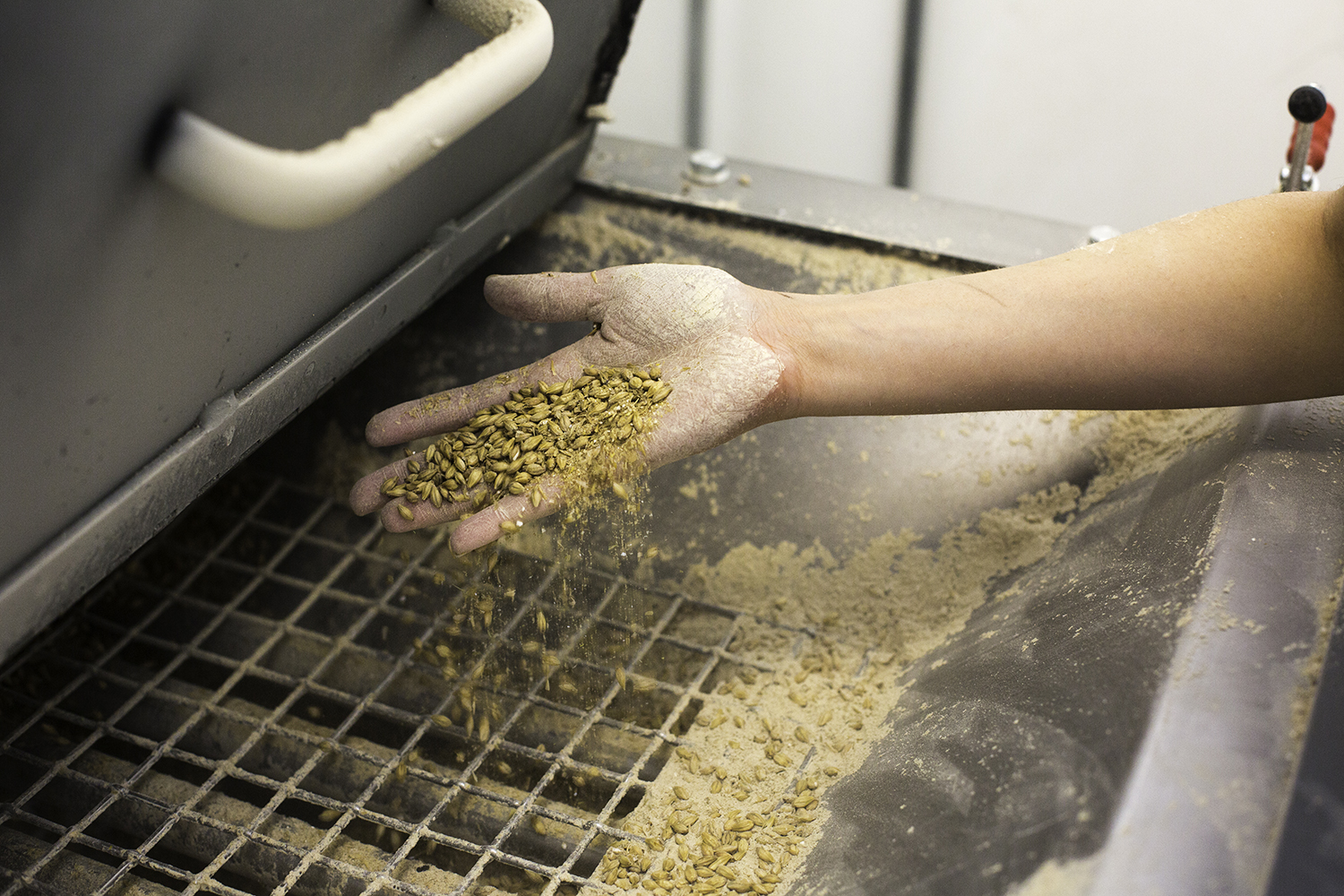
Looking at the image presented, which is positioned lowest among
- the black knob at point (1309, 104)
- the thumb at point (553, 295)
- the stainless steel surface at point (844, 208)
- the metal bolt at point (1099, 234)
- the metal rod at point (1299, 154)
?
the thumb at point (553, 295)

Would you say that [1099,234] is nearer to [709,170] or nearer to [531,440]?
[709,170]

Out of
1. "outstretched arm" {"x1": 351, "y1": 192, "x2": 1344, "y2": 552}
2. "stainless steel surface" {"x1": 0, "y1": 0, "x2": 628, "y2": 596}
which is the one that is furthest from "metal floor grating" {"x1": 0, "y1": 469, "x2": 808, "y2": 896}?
"stainless steel surface" {"x1": 0, "y1": 0, "x2": 628, "y2": 596}

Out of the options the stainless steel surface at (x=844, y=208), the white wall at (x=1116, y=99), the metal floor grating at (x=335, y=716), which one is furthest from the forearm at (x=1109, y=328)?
the white wall at (x=1116, y=99)

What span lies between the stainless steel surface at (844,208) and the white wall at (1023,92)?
47.2 inches

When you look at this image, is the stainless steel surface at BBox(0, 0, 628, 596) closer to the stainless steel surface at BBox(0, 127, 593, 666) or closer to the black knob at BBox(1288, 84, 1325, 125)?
the stainless steel surface at BBox(0, 127, 593, 666)

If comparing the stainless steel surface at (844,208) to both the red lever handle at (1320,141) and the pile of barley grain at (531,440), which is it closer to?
the red lever handle at (1320,141)

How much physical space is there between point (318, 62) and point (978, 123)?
87.0 inches

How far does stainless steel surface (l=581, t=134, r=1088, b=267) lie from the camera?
4.85 feet

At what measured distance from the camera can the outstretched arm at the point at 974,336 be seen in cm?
104

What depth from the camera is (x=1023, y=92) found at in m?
2.61

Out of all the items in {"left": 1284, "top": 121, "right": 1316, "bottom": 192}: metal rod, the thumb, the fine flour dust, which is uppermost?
{"left": 1284, "top": 121, "right": 1316, "bottom": 192}: metal rod

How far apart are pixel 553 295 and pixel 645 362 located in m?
0.13

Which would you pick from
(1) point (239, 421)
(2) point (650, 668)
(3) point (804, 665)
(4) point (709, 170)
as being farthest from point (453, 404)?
(4) point (709, 170)

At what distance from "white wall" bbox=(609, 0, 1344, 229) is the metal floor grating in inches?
69.5
